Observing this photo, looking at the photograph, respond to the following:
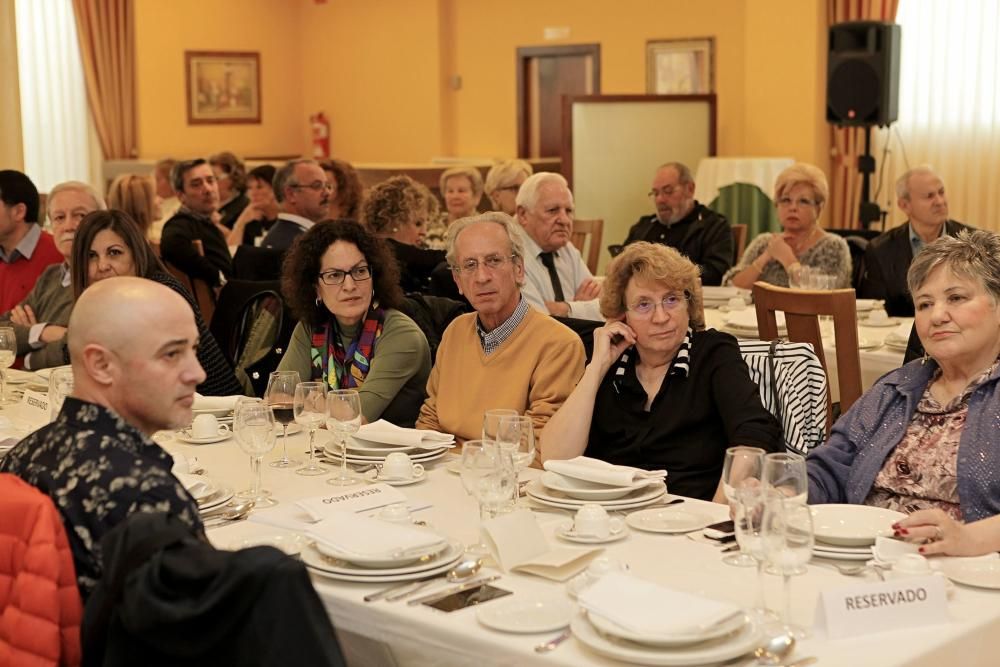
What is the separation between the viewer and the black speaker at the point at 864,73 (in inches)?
332

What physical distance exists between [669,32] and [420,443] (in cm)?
932

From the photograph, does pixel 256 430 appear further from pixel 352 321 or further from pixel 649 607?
pixel 352 321

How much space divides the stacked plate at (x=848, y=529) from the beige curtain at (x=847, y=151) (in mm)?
7633

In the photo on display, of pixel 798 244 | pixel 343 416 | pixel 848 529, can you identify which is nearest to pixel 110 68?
pixel 798 244

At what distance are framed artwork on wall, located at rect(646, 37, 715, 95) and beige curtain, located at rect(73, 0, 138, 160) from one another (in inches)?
198

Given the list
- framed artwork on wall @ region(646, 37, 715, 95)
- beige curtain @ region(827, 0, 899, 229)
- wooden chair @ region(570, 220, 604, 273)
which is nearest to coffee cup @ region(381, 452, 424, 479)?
wooden chair @ region(570, 220, 604, 273)

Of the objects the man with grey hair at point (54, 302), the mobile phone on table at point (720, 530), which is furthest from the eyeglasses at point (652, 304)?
the man with grey hair at point (54, 302)

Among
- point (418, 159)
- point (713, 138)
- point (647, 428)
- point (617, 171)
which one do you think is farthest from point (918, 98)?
point (647, 428)

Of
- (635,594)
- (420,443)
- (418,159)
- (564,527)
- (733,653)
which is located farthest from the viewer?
(418,159)

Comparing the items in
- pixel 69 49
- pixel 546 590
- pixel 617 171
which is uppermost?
pixel 69 49

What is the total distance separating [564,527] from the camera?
2498 mm

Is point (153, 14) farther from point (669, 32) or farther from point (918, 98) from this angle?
point (918, 98)

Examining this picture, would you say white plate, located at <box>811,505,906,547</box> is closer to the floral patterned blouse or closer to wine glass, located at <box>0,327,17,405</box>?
the floral patterned blouse

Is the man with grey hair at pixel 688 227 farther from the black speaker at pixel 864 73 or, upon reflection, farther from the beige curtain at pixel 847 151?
the beige curtain at pixel 847 151
